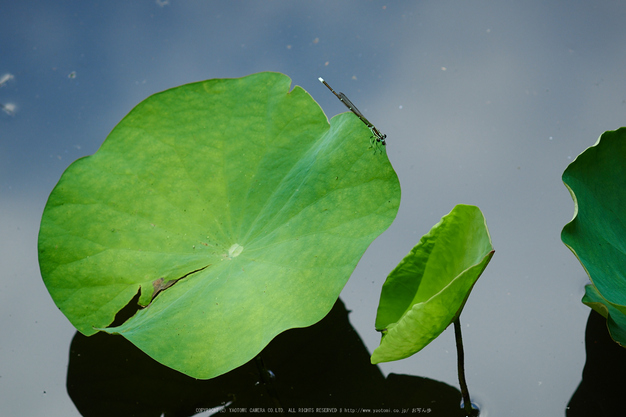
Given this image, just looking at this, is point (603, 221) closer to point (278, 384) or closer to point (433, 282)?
point (433, 282)

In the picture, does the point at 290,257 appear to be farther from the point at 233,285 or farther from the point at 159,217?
the point at 159,217

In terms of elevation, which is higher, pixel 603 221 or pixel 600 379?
pixel 603 221

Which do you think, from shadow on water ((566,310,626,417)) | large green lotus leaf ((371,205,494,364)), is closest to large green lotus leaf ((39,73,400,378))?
large green lotus leaf ((371,205,494,364))

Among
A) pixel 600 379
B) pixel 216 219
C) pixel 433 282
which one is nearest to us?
pixel 433 282

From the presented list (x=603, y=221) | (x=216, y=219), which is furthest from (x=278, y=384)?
(x=603, y=221)

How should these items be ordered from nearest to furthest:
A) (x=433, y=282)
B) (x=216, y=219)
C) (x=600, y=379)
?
(x=433, y=282), (x=600, y=379), (x=216, y=219)

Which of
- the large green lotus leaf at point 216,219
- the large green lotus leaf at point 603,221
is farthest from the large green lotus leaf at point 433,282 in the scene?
the large green lotus leaf at point 603,221

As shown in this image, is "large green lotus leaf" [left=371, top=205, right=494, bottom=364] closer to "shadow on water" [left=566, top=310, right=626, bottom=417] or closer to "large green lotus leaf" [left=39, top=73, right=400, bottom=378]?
"large green lotus leaf" [left=39, top=73, right=400, bottom=378]

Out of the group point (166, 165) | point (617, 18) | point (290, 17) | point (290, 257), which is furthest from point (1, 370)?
point (617, 18)
